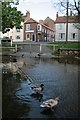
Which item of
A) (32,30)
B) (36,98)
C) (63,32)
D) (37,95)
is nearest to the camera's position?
(36,98)

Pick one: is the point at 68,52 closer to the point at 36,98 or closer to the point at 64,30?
the point at 36,98

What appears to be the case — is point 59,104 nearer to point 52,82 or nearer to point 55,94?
point 55,94

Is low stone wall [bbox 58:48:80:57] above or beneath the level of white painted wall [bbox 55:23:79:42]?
beneath

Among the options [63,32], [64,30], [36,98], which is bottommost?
[36,98]

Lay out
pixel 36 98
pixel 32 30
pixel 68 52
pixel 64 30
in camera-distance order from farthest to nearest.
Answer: pixel 32 30
pixel 64 30
pixel 68 52
pixel 36 98

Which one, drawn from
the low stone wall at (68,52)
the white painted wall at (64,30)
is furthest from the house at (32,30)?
the low stone wall at (68,52)

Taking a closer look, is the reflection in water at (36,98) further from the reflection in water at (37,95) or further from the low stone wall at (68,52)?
the low stone wall at (68,52)

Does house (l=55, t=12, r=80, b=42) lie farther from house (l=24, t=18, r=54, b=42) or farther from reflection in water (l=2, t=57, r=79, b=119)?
reflection in water (l=2, t=57, r=79, b=119)

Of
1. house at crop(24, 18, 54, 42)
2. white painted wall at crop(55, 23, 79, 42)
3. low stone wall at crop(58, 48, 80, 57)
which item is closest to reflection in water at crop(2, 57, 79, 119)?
low stone wall at crop(58, 48, 80, 57)

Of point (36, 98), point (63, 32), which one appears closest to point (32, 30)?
point (63, 32)

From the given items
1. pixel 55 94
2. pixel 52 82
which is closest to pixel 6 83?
pixel 52 82

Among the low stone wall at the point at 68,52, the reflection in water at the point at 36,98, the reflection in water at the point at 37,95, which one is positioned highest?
the low stone wall at the point at 68,52

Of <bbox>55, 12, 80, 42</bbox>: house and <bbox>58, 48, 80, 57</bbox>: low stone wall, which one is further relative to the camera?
<bbox>55, 12, 80, 42</bbox>: house

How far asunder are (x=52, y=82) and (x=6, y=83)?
8.09ft
